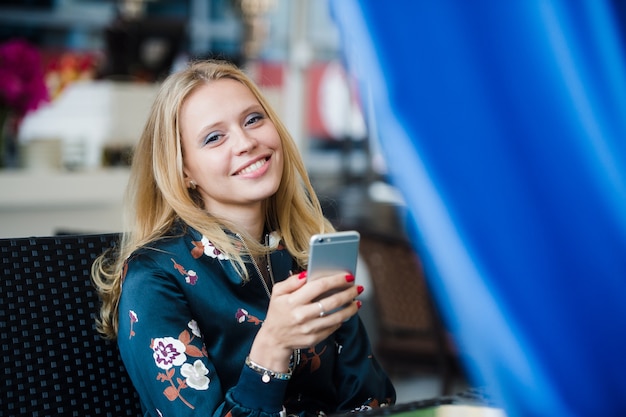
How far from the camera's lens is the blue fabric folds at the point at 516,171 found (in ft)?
2.16

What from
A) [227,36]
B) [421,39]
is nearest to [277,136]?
[421,39]

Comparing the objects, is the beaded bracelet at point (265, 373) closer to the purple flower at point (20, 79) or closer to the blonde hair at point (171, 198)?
the blonde hair at point (171, 198)

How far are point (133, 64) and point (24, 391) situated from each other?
394cm

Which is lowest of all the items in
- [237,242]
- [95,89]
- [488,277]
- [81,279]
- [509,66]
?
[95,89]

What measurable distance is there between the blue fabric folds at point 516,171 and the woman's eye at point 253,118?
82 cm

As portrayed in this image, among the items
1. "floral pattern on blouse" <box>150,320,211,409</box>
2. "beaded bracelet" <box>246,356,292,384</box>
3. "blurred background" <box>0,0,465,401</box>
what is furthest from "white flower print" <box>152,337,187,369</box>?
"blurred background" <box>0,0,465,401</box>

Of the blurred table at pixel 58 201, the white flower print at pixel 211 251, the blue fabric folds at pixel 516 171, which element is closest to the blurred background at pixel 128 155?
the blurred table at pixel 58 201

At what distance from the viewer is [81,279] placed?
1.55 m

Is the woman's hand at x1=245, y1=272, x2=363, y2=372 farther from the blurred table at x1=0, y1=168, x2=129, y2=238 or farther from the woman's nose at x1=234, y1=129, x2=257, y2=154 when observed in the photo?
the blurred table at x1=0, y1=168, x2=129, y2=238

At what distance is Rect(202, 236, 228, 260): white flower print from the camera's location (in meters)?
1.44

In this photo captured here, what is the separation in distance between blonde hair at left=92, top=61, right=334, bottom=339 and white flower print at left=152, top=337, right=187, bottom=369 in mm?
199

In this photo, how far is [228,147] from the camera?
4.70 ft

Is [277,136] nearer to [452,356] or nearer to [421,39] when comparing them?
[421,39]

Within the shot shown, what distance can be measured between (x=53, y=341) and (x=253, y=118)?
0.52 metres
